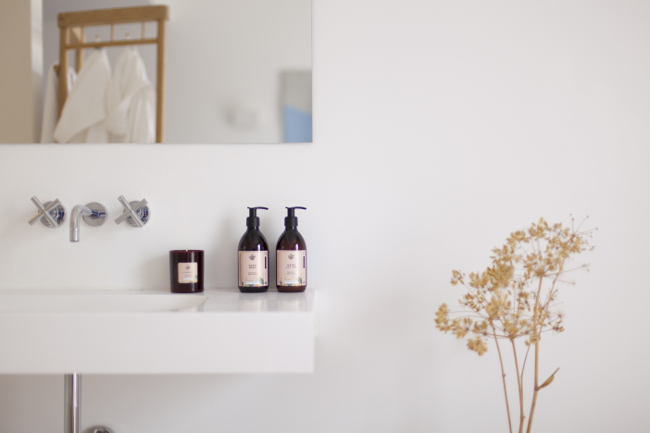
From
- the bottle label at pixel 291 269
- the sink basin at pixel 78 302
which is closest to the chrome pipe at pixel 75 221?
the sink basin at pixel 78 302

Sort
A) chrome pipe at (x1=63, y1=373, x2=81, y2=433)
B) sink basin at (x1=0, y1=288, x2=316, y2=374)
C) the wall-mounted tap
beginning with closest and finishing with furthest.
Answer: sink basin at (x1=0, y1=288, x2=316, y2=374) < chrome pipe at (x1=63, y1=373, x2=81, y2=433) < the wall-mounted tap

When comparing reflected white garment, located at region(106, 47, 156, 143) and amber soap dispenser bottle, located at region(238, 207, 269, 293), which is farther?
reflected white garment, located at region(106, 47, 156, 143)

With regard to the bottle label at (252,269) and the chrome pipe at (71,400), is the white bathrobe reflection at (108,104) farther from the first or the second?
the chrome pipe at (71,400)

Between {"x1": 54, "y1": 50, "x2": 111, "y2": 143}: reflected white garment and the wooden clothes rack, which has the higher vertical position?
the wooden clothes rack

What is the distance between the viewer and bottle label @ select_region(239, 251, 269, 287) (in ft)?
3.82

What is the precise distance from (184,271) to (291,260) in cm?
28

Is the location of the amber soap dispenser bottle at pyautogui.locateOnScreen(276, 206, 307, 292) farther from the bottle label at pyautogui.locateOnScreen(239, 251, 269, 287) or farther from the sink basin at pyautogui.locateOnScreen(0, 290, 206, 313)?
the sink basin at pyautogui.locateOnScreen(0, 290, 206, 313)

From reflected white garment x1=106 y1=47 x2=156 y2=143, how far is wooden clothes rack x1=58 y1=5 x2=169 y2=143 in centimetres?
3

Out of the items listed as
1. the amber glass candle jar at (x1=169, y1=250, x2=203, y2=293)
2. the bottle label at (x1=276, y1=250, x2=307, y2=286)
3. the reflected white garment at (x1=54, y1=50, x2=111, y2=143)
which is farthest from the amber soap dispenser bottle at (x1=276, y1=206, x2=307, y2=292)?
the reflected white garment at (x1=54, y1=50, x2=111, y2=143)

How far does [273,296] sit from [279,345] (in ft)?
0.85

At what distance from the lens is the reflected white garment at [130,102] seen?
130 cm

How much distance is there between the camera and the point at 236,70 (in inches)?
51.3

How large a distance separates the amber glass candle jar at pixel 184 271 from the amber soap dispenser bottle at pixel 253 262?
0.11 m

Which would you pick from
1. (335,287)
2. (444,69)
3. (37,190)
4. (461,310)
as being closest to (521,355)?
(461,310)
